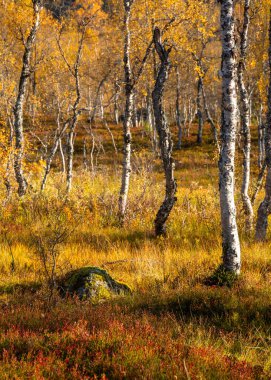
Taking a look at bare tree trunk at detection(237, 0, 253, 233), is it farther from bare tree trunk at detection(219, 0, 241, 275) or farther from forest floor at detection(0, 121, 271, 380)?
bare tree trunk at detection(219, 0, 241, 275)

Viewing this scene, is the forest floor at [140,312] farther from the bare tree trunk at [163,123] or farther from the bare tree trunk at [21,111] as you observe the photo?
the bare tree trunk at [21,111]

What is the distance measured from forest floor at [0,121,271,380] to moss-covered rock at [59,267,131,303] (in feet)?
0.84

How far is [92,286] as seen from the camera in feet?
19.2

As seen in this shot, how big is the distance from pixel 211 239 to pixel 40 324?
17.5 ft

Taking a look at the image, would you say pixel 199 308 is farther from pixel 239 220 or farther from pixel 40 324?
pixel 239 220

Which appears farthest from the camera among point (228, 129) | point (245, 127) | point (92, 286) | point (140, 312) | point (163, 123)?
point (245, 127)

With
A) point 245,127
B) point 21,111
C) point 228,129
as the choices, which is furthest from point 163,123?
point 21,111

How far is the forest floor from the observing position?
3.51 meters

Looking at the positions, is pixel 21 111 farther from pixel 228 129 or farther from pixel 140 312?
pixel 140 312

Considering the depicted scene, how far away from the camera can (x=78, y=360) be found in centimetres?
360

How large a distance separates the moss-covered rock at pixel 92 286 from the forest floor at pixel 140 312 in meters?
0.26

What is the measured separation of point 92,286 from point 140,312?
3.37 feet

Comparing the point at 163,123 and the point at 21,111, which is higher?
the point at 21,111

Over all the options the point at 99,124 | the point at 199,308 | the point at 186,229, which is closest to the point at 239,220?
the point at 186,229
